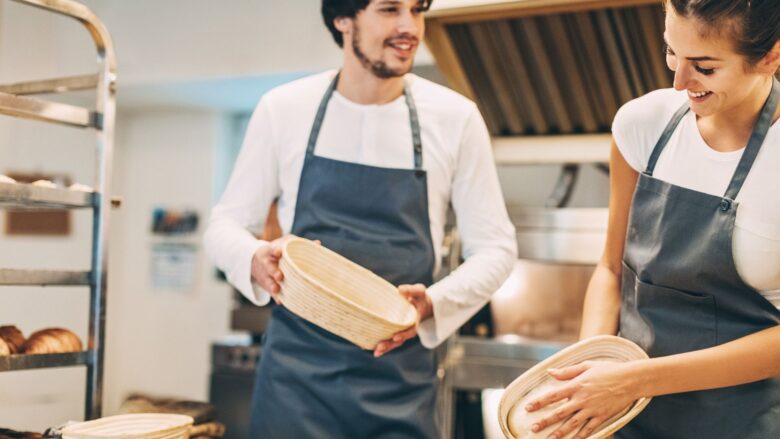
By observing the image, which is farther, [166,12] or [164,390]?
[164,390]

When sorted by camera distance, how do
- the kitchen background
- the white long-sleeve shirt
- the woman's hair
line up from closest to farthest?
the woman's hair < the white long-sleeve shirt < the kitchen background

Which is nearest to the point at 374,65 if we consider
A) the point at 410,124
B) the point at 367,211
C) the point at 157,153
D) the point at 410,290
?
the point at 410,124

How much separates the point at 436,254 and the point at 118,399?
146 inches

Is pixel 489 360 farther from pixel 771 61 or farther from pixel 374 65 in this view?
pixel 771 61

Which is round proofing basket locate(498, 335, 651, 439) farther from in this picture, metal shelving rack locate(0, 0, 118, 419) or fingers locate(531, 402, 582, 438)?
metal shelving rack locate(0, 0, 118, 419)

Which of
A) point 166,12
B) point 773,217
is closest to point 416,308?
point 773,217

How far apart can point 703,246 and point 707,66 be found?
0.90 ft

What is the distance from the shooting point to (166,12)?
405 centimetres

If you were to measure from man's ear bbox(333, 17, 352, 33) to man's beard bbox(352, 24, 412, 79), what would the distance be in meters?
0.04

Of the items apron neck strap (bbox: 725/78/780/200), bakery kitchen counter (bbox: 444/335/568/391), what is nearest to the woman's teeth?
apron neck strap (bbox: 725/78/780/200)

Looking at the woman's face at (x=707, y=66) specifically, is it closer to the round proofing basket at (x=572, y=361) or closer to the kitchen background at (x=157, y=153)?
the round proofing basket at (x=572, y=361)

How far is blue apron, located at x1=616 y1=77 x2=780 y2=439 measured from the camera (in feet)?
3.93

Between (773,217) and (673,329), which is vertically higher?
(773,217)

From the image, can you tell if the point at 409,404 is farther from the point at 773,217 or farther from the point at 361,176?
the point at 773,217
